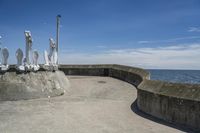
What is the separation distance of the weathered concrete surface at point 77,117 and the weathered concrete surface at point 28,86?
750mm

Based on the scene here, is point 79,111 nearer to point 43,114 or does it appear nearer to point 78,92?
point 43,114

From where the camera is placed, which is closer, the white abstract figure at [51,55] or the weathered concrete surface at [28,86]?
the weathered concrete surface at [28,86]

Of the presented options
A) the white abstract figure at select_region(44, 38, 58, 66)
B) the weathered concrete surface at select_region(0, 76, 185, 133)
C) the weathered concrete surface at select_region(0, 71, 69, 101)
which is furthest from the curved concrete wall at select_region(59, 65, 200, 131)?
the white abstract figure at select_region(44, 38, 58, 66)

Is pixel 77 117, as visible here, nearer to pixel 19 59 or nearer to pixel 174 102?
pixel 174 102

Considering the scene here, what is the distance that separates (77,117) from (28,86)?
6.16 meters

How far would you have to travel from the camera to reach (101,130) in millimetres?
8047

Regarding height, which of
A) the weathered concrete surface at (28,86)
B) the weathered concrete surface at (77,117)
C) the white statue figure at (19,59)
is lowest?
the weathered concrete surface at (77,117)

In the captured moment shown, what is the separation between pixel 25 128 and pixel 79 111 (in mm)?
3124

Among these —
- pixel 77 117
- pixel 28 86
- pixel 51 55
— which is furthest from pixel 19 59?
pixel 77 117

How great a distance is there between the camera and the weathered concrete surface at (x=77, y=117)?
8195mm

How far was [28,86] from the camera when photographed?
1490cm

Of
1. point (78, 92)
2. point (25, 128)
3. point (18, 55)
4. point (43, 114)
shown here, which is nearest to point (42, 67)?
point (18, 55)

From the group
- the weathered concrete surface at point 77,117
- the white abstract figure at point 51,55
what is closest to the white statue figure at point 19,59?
the white abstract figure at point 51,55

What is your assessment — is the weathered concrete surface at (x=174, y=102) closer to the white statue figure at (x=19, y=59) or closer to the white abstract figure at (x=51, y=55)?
the white statue figure at (x=19, y=59)
